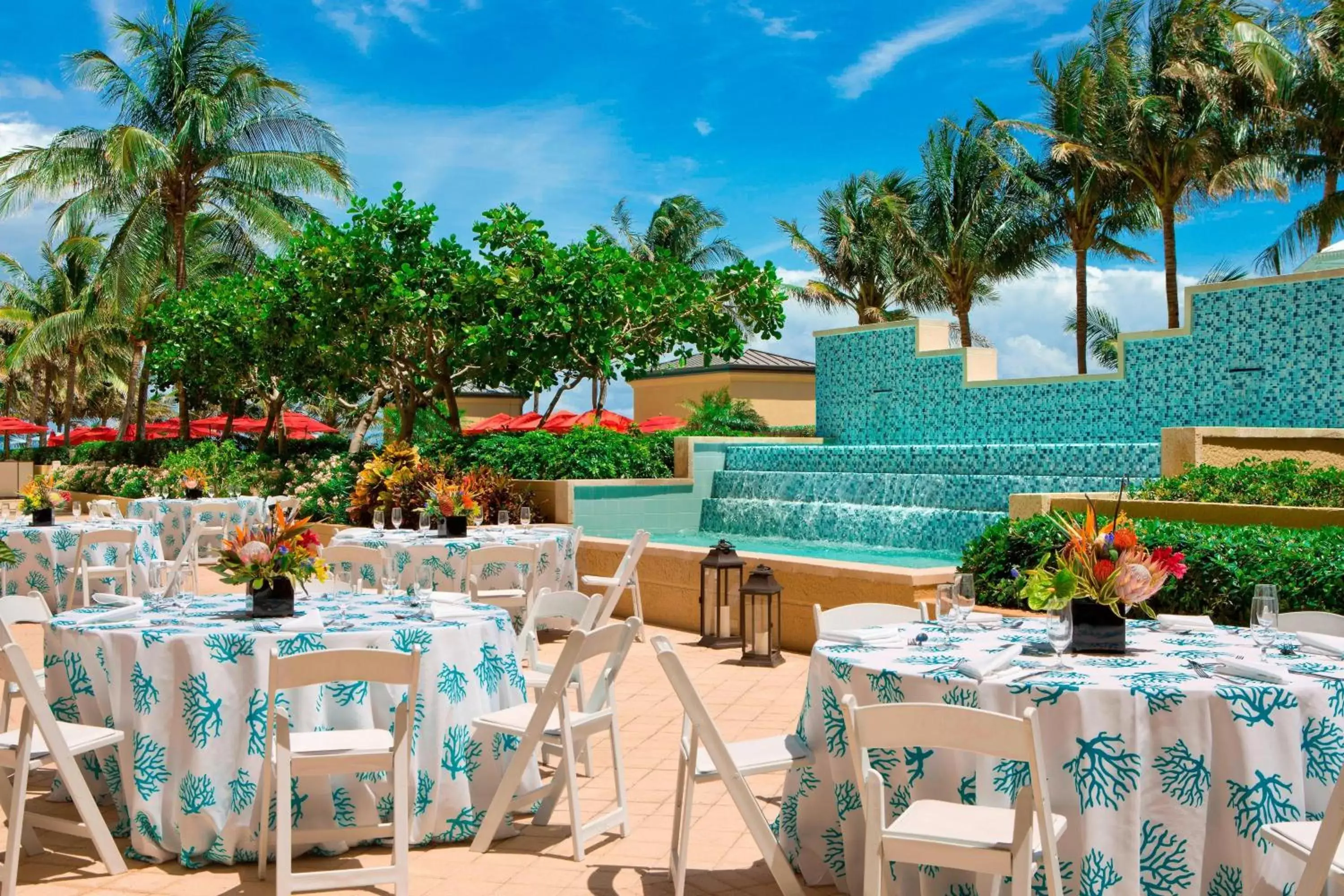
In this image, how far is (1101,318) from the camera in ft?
117

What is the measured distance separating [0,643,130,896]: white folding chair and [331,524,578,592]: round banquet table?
13.3 feet

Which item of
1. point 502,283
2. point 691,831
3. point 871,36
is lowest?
point 691,831

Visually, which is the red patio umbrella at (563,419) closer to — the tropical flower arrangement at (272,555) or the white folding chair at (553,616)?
the white folding chair at (553,616)

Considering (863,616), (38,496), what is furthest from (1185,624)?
(38,496)

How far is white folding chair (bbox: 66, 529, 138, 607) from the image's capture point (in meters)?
10.8

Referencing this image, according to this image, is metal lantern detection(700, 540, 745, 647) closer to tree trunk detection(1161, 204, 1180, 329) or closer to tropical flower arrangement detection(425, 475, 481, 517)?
tropical flower arrangement detection(425, 475, 481, 517)

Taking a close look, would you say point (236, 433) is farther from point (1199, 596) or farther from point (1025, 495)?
point (1199, 596)

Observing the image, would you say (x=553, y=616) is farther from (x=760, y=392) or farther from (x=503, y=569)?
(x=760, y=392)

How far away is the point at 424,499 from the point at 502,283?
13.5 ft

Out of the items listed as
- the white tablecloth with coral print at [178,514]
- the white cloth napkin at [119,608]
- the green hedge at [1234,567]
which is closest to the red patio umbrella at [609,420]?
the white tablecloth with coral print at [178,514]

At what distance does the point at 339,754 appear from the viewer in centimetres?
420

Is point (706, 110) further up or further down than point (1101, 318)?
further up

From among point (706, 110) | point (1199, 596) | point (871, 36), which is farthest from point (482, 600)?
point (706, 110)

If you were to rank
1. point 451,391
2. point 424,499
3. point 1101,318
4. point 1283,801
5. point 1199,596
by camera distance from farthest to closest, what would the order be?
point 1101,318 → point 451,391 → point 424,499 → point 1199,596 → point 1283,801
